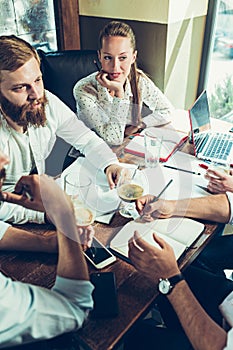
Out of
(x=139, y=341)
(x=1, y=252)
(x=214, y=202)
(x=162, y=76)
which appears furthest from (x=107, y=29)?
(x=139, y=341)

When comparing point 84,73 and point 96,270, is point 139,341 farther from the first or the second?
point 84,73

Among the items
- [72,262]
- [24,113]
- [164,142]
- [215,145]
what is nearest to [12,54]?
[24,113]

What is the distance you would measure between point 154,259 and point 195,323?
6.0 inches

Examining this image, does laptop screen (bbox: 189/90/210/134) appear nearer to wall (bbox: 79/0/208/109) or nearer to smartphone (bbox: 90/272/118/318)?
wall (bbox: 79/0/208/109)

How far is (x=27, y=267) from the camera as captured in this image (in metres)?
0.74

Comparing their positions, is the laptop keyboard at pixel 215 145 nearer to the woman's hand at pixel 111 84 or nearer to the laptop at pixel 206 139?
the laptop at pixel 206 139

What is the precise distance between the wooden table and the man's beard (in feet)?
0.97

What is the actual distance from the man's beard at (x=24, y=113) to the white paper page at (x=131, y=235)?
16.1 inches

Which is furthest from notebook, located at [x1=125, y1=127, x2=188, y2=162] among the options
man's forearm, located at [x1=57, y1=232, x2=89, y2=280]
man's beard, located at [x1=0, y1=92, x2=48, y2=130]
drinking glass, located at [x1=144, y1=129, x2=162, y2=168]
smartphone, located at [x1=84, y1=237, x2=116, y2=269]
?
man's forearm, located at [x1=57, y1=232, x2=89, y2=280]

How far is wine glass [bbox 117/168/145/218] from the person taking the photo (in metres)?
0.92

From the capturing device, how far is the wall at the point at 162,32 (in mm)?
1760

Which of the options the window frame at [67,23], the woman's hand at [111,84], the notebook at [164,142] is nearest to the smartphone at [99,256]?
the notebook at [164,142]

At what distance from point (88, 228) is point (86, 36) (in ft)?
5.35

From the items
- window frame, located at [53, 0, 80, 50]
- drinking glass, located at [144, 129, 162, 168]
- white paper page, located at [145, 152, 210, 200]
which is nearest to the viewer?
white paper page, located at [145, 152, 210, 200]
